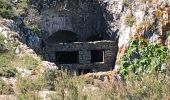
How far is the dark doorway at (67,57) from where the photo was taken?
76.9ft

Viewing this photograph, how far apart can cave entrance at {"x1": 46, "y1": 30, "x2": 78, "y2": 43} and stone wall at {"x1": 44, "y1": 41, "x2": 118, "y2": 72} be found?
194cm

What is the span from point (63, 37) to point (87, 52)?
2.94 metres

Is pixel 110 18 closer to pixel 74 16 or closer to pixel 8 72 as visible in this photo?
pixel 74 16

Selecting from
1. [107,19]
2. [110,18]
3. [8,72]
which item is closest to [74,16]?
[107,19]

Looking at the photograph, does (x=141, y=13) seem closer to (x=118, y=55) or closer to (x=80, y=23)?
(x=118, y=55)

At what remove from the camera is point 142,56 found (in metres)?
20.4

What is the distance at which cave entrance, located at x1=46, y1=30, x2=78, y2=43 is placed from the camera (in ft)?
80.7

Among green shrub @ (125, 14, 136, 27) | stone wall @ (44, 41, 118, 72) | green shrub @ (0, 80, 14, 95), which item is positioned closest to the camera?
green shrub @ (0, 80, 14, 95)

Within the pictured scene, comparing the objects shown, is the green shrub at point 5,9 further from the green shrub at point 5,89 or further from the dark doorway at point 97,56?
the green shrub at point 5,89

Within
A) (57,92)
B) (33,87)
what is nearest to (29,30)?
(33,87)

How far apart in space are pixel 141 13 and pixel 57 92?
13622 millimetres

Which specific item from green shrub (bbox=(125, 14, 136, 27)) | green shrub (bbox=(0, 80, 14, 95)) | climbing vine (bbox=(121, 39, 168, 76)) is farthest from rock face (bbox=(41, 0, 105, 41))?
green shrub (bbox=(0, 80, 14, 95))

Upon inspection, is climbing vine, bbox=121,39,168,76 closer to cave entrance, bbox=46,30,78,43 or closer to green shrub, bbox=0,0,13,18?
cave entrance, bbox=46,30,78,43

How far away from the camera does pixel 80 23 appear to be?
24109 mm
